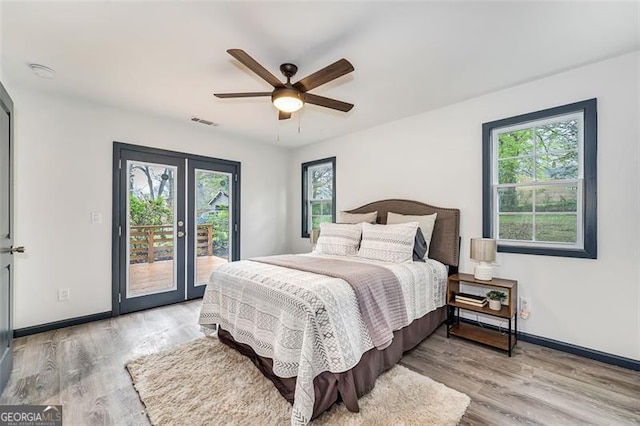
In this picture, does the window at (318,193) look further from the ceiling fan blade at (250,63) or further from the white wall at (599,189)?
the ceiling fan blade at (250,63)

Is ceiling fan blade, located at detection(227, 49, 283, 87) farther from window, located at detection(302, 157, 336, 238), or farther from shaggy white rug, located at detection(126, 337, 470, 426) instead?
window, located at detection(302, 157, 336, 238)

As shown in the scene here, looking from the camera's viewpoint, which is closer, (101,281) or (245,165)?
(101,281)

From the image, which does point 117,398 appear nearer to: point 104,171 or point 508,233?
point 104,171

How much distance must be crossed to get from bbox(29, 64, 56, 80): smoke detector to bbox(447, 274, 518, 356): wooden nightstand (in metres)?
4.28

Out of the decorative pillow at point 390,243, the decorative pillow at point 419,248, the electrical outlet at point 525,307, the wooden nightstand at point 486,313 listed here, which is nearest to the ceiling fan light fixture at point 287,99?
the decorative pillow at point 390,243

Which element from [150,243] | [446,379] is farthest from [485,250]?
[150,243]

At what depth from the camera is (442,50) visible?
220 centimetres

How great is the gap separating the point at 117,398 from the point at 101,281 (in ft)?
6.37

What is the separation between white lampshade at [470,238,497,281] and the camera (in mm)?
2688

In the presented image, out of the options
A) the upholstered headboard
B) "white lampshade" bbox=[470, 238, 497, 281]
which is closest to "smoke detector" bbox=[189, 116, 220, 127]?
the upholstered headboard

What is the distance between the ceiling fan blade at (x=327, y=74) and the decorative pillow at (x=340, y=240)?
1781mm

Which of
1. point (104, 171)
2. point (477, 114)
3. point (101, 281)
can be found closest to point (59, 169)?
point (104, 171)

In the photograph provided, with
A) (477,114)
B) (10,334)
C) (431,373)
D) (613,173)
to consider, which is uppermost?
(477,114)

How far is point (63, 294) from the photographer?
3.07 m
